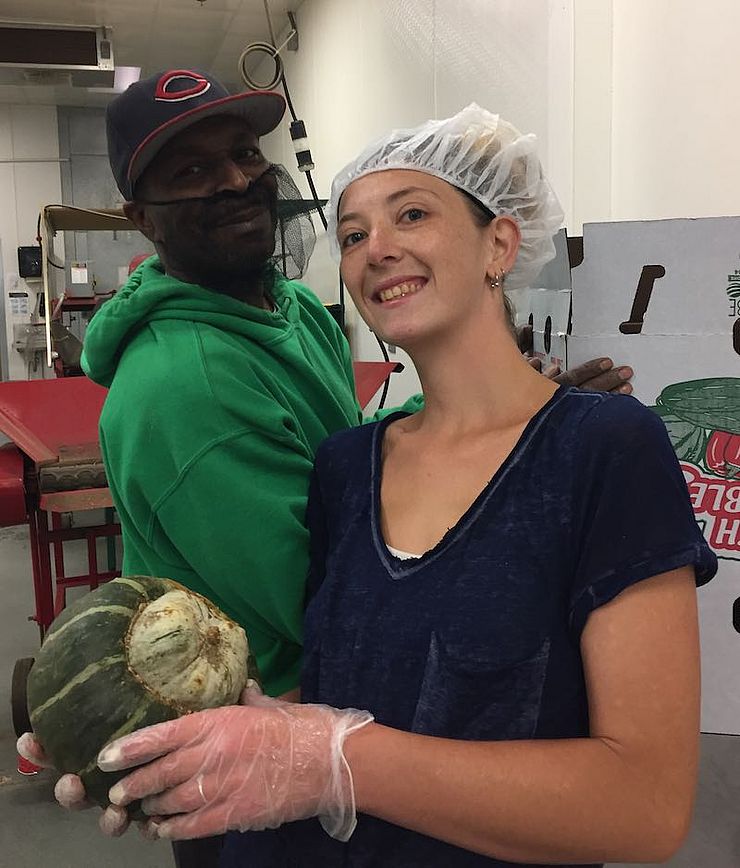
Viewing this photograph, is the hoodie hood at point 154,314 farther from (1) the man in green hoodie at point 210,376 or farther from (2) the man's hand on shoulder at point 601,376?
(2) the man's hand on shoulder at point 601,376

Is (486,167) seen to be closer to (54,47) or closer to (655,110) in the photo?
(655,110)

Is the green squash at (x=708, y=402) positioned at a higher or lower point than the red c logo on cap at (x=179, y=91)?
lower

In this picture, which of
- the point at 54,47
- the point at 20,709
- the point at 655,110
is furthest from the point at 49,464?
the point at 54,47

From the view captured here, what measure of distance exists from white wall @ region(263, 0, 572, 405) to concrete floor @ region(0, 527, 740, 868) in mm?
1911

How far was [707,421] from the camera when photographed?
123 cm

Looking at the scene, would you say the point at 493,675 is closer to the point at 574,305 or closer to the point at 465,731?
the point at 465,731

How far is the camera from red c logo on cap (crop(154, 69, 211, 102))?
1250 mm

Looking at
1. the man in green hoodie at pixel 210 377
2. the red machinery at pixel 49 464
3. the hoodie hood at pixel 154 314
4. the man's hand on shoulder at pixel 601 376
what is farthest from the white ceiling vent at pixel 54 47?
the man's hand on shoulder at pixel 601 376

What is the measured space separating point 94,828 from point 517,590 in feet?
7.41

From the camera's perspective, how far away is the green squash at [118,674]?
810 millimetres

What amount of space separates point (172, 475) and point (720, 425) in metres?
0.83

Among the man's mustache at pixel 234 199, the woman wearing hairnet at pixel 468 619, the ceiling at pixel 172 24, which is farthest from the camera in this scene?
the ceiling at pixel 172 24

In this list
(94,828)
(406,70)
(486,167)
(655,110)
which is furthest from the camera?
(406,70)

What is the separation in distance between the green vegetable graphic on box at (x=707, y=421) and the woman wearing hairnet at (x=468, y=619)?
1.16 ft
